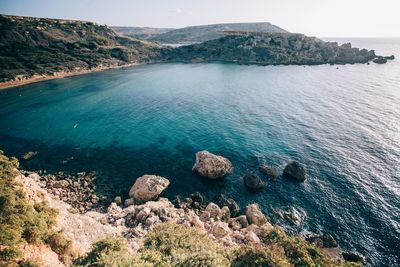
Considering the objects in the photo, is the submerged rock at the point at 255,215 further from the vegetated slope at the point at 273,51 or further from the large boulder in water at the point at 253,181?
the vegetated slope at the point at 273,51

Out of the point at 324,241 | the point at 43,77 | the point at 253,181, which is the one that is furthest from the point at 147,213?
the point at 43,77

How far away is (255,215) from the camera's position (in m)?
32.6

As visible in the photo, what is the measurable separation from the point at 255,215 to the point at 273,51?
160 m

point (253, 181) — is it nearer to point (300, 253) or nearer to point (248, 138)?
point (248, 138)

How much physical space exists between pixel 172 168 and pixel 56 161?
2281cm

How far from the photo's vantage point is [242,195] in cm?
3756

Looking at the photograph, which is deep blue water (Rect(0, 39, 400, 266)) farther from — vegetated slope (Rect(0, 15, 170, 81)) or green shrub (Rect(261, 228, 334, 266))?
vegetated slope (Rect(0, 15, 170, 81))

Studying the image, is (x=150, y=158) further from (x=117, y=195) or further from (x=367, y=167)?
(x=367, y=167)

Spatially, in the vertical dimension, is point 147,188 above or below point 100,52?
below

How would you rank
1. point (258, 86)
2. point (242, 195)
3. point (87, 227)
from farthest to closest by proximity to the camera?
point (258, 86) → point (242, 195) → point (87, 227)

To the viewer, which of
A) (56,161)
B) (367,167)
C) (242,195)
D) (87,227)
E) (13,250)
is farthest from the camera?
(56,161)

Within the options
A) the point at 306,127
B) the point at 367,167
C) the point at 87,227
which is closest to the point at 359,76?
the point at 306,127

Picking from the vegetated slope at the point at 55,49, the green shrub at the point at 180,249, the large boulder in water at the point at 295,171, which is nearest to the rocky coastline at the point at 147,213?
the large boulder in water at the point at 295,171

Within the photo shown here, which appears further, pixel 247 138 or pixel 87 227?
pixel 247 138
